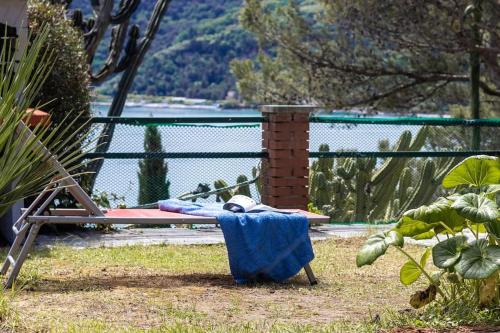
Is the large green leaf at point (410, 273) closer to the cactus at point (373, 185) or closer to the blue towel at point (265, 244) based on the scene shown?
the blue towel at point (265, 244)

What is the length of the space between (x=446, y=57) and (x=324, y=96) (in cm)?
275

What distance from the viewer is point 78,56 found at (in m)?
10.9

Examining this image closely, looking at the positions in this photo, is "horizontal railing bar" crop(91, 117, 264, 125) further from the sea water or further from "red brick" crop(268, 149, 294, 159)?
"red brick" crop(268, 149, 294, 159)

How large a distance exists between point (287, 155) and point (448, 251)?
5.32 metres

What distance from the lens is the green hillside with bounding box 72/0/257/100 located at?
48.7m

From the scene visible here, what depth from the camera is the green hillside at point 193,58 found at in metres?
48.7

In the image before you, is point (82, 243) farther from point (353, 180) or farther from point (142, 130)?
point (353, 180)

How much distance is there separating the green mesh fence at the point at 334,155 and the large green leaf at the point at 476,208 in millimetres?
4581

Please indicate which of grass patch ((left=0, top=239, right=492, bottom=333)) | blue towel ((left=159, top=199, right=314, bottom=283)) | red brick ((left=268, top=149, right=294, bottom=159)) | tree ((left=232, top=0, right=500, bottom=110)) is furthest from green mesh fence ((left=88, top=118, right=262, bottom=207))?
tree ((left=232, top=0, right=500, bottom=110))

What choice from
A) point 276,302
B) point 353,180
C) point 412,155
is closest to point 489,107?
point 353,180

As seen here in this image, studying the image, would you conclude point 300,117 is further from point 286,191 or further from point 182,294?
point 182,294

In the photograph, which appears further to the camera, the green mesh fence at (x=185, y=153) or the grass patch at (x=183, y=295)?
the green mesh fence at (x=185, y=153)

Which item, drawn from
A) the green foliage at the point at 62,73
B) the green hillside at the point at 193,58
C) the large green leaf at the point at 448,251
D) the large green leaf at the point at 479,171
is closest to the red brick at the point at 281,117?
the green foliage at the point at 62,73

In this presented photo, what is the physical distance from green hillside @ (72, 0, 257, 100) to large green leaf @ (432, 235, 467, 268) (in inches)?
1506
